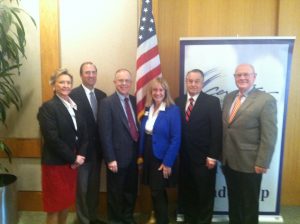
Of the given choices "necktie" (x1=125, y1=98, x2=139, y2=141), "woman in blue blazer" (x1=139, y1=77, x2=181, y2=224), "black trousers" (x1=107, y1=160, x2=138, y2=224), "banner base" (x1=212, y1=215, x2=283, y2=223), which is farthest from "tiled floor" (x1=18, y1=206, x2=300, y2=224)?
"necktie" (x1=125, y1=98, x2=139, y2=141)

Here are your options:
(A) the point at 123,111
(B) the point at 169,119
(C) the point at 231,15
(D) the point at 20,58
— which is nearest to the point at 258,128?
(B) the point at 169,119

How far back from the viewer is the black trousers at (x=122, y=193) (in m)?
2.78

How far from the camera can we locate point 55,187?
94.2 inches

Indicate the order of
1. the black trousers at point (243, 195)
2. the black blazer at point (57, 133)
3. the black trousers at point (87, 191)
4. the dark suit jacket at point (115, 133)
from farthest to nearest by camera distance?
1. the black trousers at point (87, 191)
2. the dark suit jacket at point (115, 133)
3. the black trousers at point (243, 195)
4. the black blazer at point (57, 133)

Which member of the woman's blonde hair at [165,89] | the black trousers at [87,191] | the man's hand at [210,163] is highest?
the woman's blonde hair at [165,89]

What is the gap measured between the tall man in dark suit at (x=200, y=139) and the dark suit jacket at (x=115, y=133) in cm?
52

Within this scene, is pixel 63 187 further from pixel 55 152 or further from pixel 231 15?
pixel 231 15

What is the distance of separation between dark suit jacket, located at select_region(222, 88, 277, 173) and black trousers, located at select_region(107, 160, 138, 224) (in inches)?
36.2

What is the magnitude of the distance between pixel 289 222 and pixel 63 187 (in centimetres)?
230

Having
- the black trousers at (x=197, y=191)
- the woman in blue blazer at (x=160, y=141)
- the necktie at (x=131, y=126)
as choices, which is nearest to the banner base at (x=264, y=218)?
the black trousers at (x=197, y=191)

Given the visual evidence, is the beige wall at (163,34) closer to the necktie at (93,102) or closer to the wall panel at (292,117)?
the wall panel at (292,117)

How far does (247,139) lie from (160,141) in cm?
74

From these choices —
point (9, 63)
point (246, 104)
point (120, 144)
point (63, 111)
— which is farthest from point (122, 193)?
point (9, 63)

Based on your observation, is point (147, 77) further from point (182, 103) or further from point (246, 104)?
point (246, 104)
